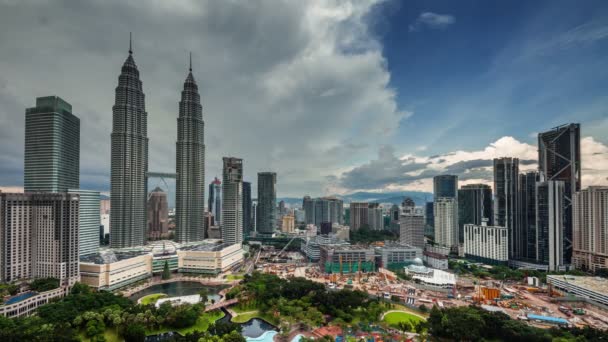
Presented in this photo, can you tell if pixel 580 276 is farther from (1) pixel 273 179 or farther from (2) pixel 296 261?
(1) pixel 273 179

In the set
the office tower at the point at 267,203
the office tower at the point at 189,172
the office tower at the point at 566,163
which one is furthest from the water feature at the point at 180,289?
the office tower at the point at 566,163

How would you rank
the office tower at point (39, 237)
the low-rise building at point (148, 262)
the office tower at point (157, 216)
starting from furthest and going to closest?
1. the office tower at point (157, 216)
2. the low-rise building at point (148, 262)
3. the office tower at point (39, 237)

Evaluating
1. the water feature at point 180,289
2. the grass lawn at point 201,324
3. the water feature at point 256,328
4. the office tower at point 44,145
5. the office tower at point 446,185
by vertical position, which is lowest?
the water feature at point 180,289

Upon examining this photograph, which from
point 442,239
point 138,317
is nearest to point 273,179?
point 442,239

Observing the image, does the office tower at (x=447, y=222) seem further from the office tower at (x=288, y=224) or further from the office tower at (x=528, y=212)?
the office tower at (x=288, y=224)

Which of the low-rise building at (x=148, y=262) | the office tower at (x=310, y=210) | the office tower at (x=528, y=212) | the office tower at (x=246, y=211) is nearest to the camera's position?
the low-rise building at (x=148, y=262)

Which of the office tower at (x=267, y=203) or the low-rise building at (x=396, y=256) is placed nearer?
the low-rise building at (x=396, y=256)

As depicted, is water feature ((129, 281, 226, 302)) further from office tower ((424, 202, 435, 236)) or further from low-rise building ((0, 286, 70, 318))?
office tower ((424, 202, 435, 236))
